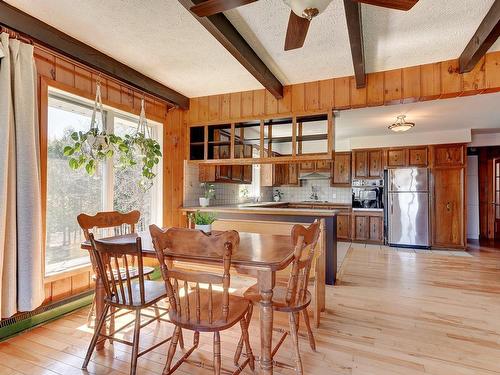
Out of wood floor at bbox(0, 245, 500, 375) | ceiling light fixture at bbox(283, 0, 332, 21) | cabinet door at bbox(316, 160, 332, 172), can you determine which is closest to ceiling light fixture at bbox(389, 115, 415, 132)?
cabinet door at bbox(316, 160, 332, 172)

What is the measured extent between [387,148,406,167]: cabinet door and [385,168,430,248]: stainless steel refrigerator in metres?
0.20

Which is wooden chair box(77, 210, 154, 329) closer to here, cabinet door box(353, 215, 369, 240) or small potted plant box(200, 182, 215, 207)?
small potted plant box(200, 182, 215, 207)

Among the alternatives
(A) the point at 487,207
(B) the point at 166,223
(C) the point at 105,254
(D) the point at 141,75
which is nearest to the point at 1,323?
(C) the point at 105,254

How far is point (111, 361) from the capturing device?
1.93 meters

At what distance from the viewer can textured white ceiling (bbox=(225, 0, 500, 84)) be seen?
2102mm

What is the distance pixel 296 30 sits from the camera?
5.94 feet

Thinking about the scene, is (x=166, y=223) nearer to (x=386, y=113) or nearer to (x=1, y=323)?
(x=1, y=323)

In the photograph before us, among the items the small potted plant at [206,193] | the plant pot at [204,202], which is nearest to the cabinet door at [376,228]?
the small potted plant at [206,193]

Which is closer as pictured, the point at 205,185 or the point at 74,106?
the point at 74,106

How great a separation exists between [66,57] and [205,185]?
8.30ft

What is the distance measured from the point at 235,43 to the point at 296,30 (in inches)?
29.3

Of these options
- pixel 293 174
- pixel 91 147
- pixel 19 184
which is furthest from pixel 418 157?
pixel 19 184

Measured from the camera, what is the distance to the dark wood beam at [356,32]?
73.7 inches

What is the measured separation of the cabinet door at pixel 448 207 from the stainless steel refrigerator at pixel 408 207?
0.77ft
